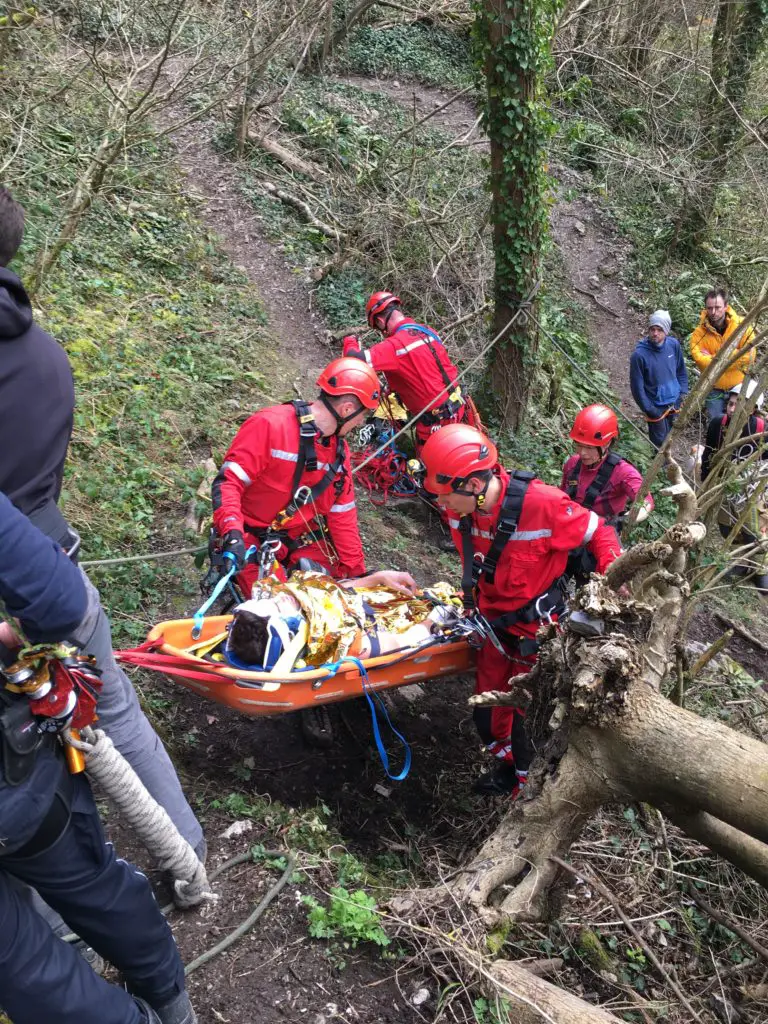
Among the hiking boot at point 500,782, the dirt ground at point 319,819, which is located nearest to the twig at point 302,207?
the dirt ground at point 319,819

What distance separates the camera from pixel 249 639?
11.8 feet

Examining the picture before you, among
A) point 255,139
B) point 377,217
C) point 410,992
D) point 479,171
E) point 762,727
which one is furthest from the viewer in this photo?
point 255,139

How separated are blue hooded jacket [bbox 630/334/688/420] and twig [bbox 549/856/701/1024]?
555cm

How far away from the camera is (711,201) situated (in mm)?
13805

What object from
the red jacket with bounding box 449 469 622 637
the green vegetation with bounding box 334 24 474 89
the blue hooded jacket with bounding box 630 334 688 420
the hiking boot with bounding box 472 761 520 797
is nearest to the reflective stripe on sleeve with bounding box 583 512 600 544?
the red jacket with bounding box 449 469 622 637

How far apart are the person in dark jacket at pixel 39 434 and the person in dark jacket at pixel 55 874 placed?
0.67 ft

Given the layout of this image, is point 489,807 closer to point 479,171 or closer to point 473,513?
point 473,513

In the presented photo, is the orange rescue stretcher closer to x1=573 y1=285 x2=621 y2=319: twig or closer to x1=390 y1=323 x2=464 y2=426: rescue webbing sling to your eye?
x1=390 y1=323 x2=464 y2=426: rescue webbing sling

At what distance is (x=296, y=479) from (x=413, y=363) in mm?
2490

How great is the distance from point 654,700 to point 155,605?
2.98 m

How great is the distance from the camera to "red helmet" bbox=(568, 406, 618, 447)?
5578mm

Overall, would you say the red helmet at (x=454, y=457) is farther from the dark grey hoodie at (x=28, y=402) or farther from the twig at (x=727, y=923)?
the twig at (x=727, y=923)

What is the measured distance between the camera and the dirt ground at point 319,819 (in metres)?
2.67

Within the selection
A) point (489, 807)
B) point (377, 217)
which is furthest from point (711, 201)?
point (489, 807)
